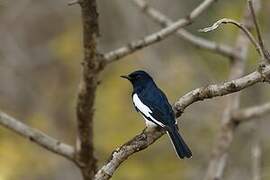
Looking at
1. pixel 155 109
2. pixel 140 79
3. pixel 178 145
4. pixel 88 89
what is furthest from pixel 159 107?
pixel 140 79

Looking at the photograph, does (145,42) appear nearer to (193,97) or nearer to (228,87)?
(193,97)

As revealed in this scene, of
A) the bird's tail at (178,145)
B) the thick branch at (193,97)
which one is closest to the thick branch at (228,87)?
the thick branch at (193,97)

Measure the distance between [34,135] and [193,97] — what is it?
131 cm

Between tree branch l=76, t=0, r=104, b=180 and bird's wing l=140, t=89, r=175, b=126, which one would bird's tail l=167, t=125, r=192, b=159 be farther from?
tree branch l=76, t=0, r=104, b=180

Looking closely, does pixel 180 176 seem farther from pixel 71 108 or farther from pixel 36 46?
pixel 36 46

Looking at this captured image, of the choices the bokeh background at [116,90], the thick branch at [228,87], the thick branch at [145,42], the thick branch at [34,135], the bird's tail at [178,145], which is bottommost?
the bokeh background at [116,90]

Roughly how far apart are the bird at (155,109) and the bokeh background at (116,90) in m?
2.37

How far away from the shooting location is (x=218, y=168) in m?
4.73

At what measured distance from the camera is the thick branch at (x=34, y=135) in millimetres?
4051

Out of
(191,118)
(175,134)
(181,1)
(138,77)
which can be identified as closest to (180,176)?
(191,118)

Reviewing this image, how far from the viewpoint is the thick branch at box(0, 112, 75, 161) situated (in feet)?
13.3

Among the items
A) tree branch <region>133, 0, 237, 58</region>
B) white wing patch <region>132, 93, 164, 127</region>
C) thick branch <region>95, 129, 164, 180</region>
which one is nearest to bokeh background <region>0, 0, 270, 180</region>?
tree branch <region>133, 0, 237, 58</region>

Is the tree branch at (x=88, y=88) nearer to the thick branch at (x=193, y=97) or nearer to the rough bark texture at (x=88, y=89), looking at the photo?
the rough bark texture at (x=88, y=89)

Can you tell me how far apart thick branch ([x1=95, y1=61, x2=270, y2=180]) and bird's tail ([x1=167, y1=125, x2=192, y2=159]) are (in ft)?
1.81
